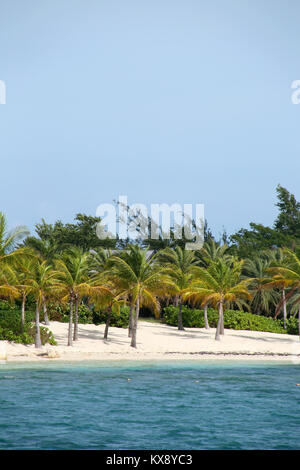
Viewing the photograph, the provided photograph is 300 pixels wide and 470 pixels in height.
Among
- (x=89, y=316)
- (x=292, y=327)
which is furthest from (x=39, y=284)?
(x=292, y=327)

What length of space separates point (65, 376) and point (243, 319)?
2533 cm

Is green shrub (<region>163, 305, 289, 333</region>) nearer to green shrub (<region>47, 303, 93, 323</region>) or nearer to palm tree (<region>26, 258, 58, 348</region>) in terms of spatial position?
green shrub (<region>47, 303, 93, 323</region>)

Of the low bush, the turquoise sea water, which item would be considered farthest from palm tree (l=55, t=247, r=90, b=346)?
the low bush

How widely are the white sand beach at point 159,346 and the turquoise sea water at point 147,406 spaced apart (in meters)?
2.64

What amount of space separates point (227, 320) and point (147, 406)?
94.2ft

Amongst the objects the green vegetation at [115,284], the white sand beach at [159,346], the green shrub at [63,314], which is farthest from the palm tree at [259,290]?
the green shrub at [63,314]

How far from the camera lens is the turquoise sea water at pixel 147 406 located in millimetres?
15602

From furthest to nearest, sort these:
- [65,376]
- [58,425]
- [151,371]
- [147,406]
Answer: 1. [151,371]
2. [65,376]
3. [147,406]
4. [58,425]

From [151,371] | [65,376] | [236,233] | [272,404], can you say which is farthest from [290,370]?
[236,233]

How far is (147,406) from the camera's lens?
20.3m

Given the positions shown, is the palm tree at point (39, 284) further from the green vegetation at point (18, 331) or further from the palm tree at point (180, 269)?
the palm tree at point (180, 269)

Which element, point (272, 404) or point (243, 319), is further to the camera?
point (243, 319)

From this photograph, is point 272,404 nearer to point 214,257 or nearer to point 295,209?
point 214,257

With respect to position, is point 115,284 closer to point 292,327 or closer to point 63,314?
point 63,314
